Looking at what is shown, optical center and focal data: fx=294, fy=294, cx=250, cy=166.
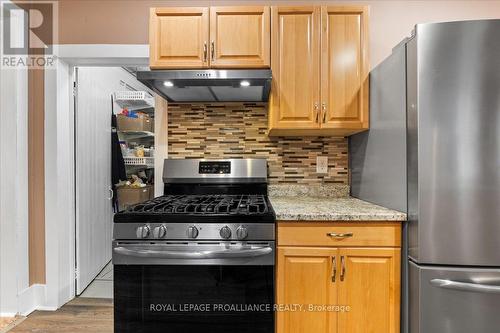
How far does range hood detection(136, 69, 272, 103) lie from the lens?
1.72m

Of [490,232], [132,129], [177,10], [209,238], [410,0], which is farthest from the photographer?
[132,129]

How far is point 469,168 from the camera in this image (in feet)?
4.34

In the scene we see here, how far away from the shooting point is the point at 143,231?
149 centimetres

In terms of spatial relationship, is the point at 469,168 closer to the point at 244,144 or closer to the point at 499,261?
the point at 499,261

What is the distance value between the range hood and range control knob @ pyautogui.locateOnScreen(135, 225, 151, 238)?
0.85 meters

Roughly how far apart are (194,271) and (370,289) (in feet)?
2.98

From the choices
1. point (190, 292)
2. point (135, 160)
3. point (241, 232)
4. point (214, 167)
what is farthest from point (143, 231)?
point (135, 160)

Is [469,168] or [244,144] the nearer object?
[469,168]

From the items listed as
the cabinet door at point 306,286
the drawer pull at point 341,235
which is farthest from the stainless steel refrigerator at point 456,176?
the cabinet door at point 306,286

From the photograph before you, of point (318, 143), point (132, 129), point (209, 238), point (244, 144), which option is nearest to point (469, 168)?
point (318, 143)

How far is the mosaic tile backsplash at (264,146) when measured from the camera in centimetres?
226

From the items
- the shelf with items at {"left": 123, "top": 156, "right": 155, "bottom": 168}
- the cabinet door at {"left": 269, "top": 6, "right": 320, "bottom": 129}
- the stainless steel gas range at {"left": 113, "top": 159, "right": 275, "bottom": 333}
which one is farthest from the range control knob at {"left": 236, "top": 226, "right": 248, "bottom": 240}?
the shelf with items at {"left": 123, "top": 156, "right": 155, "bottom": 168}

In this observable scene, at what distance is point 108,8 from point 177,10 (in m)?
0.80

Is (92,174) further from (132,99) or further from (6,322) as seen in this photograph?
(6,322)
